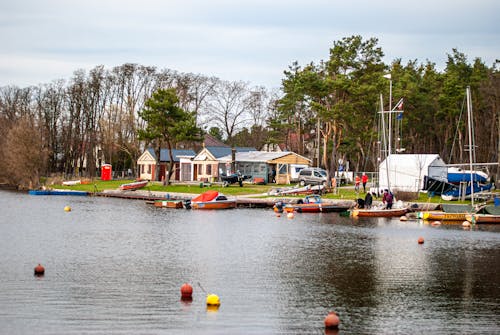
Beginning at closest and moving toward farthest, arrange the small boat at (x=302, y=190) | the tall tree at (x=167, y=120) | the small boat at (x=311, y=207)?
the small boat at (x=311, y=207)
the small boat at (x=302, y=190)
the tall tree at (x=167, y=120)

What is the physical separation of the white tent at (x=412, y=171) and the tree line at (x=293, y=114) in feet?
14.0

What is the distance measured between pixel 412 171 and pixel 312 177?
13670 millimetres

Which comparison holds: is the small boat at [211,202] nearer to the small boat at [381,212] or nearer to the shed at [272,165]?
the small boat at [381,212]

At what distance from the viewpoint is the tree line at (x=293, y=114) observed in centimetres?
8300

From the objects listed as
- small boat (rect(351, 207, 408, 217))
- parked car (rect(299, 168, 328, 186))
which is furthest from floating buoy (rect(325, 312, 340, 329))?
parked car (rect(299, 168, 328, 186))

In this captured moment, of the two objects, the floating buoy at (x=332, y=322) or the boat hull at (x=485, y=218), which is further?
the boat hull at (x=485, y=218)

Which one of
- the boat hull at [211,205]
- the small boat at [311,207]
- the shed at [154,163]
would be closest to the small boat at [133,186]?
the shed at [154,163]

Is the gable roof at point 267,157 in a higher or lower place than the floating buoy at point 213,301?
higher

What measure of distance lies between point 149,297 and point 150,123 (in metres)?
61.4

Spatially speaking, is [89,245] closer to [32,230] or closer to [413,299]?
[32,230]

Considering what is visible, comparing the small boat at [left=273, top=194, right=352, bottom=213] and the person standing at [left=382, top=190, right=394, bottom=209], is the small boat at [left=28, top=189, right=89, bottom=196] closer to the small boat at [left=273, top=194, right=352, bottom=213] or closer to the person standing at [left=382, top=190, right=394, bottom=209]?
the small boat at [left=273, top=194, right=352, bottom=213]

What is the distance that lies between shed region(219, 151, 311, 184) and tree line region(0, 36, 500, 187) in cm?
362

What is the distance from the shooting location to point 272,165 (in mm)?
87375

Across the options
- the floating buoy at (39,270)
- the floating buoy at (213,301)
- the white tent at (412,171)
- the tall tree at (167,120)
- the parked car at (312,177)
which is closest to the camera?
the floating buoy at (213,301)
